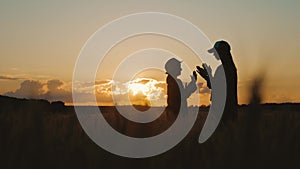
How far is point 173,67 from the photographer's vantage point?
10125 mm

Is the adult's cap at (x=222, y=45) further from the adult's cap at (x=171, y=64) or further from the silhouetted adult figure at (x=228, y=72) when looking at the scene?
the adult's cap at (x=171, y=64)

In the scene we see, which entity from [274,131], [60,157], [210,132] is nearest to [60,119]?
[60,157]

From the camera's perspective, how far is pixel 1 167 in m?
3.99

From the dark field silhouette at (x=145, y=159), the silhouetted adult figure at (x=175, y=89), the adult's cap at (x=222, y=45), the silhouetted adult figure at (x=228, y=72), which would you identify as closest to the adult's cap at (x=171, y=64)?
the silhouetted adult figure at (x=175, y=89)

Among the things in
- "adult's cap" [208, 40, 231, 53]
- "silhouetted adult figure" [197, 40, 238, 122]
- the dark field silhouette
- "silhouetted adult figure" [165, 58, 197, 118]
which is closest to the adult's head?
"silhouetted adult figure" [165, 58, 197, 118]

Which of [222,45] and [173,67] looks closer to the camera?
[222,45]

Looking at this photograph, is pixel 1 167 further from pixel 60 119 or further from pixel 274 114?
pixel 274 114

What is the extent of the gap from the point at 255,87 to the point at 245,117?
496mm

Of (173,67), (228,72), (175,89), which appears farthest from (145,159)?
(175,89)

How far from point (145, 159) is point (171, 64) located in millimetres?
6115

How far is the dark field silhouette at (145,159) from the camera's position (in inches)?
157

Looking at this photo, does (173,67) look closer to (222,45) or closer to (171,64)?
(171,64)

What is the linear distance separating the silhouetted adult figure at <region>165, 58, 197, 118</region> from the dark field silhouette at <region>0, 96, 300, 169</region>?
5.13 metres

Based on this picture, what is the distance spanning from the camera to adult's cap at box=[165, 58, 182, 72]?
33.2 feet
